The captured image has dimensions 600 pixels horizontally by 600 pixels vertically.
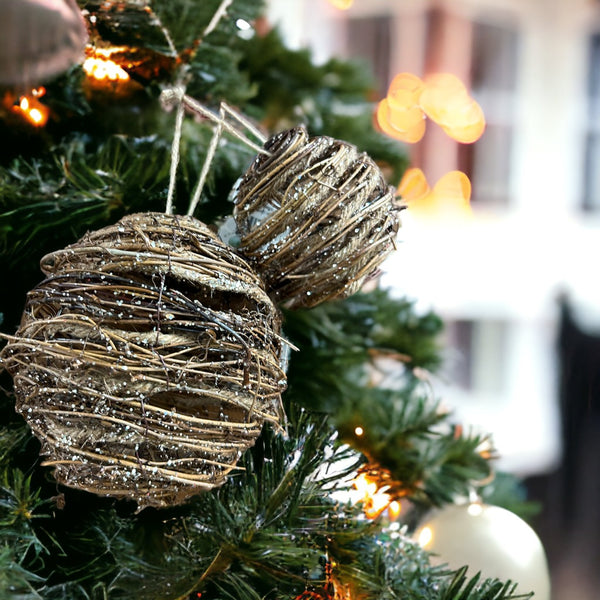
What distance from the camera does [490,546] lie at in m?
0.41

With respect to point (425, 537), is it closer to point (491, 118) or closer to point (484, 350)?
point (484, 350)

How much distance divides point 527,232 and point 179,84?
258 centimetres

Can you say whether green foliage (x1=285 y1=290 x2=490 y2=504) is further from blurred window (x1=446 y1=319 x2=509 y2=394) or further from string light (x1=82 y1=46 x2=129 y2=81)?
blurred window (x1=446 y1=319 x2=509 y2=394)

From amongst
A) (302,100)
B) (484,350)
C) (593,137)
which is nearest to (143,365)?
(302,100)

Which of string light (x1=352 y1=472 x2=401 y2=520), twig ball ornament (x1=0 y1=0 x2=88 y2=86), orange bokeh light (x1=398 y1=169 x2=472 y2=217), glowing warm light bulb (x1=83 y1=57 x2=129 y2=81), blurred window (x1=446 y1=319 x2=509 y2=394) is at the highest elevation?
twig ball ornament (x1=0 y1=0 x2=88 y2=86)

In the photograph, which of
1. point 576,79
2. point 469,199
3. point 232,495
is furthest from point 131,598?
point 576,79

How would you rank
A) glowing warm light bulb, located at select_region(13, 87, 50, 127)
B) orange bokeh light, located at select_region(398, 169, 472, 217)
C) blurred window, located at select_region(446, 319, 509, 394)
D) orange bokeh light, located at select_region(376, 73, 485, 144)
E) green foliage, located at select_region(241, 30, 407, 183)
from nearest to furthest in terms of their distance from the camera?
→ glowing warm light bulb, located at select_region(13, 87, 50, 127) < green foliage, located at select_region(241, 30, 407, 183) < orange bokeh light, located at select_region(376, 73, 485, 144) < orange bokeh light, located at select_region(398, 169, 472, 217) < blurred window, located at select_region(446, 319, 509, 394)

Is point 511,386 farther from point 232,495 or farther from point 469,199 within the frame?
point 232,495

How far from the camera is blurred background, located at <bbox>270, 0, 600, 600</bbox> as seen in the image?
8.73 ft

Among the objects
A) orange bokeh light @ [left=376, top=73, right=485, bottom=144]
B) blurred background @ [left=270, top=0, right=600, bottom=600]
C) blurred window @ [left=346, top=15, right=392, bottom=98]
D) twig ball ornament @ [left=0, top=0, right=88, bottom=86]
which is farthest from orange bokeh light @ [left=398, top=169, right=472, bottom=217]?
twig ball ornament @ [left=0, top=0, right=88, bottom=86]

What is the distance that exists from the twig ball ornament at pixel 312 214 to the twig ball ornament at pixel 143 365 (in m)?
0.03

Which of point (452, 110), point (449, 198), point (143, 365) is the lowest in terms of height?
point (449, 198)

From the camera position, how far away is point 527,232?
2.79 meters

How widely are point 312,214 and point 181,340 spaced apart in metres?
0.08
